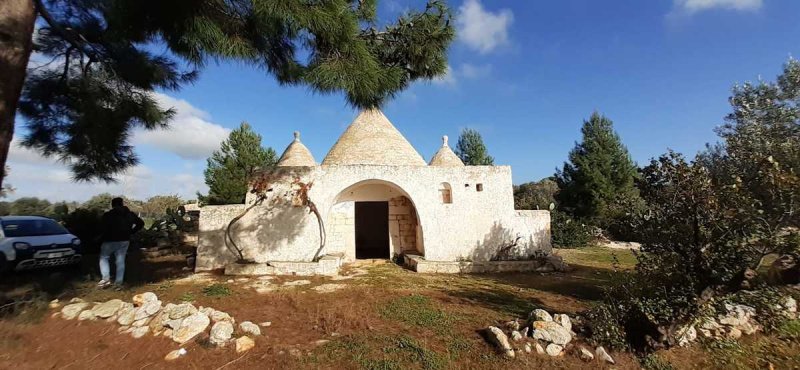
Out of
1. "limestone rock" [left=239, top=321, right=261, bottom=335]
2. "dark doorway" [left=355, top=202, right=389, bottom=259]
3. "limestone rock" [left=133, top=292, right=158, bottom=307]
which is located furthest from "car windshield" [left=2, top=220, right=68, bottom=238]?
"dark doorway" [left=355, top=202, right=389, bottom=259]

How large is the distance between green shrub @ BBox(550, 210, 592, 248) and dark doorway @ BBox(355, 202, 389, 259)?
7711mm

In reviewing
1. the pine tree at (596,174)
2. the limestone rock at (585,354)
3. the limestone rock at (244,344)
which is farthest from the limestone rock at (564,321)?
the pine tree at (596,174)

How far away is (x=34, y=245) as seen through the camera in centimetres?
664

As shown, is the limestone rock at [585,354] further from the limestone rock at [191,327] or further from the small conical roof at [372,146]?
the small conical roof at [372,146]

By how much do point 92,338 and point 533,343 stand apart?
4994mm

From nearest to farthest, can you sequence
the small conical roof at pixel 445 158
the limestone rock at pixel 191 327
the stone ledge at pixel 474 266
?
the limestone rock at pixel 191 327
the stone ledge at pixel 474 266
the small conical roof at pixel 445 158

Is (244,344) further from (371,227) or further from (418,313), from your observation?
(371,227)

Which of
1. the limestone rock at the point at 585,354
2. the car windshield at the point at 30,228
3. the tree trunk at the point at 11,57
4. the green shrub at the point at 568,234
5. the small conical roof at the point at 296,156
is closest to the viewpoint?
the tree trunk at the point at 11,57

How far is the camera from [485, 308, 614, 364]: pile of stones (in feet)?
11.8

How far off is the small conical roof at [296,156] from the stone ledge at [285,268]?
13.2ft

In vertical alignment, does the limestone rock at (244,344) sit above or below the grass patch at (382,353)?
above

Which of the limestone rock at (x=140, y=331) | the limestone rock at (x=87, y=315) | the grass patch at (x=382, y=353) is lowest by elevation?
the grass patch at (x=382, y=353)

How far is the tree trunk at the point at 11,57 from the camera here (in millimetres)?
2799

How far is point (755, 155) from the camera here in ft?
12.3
